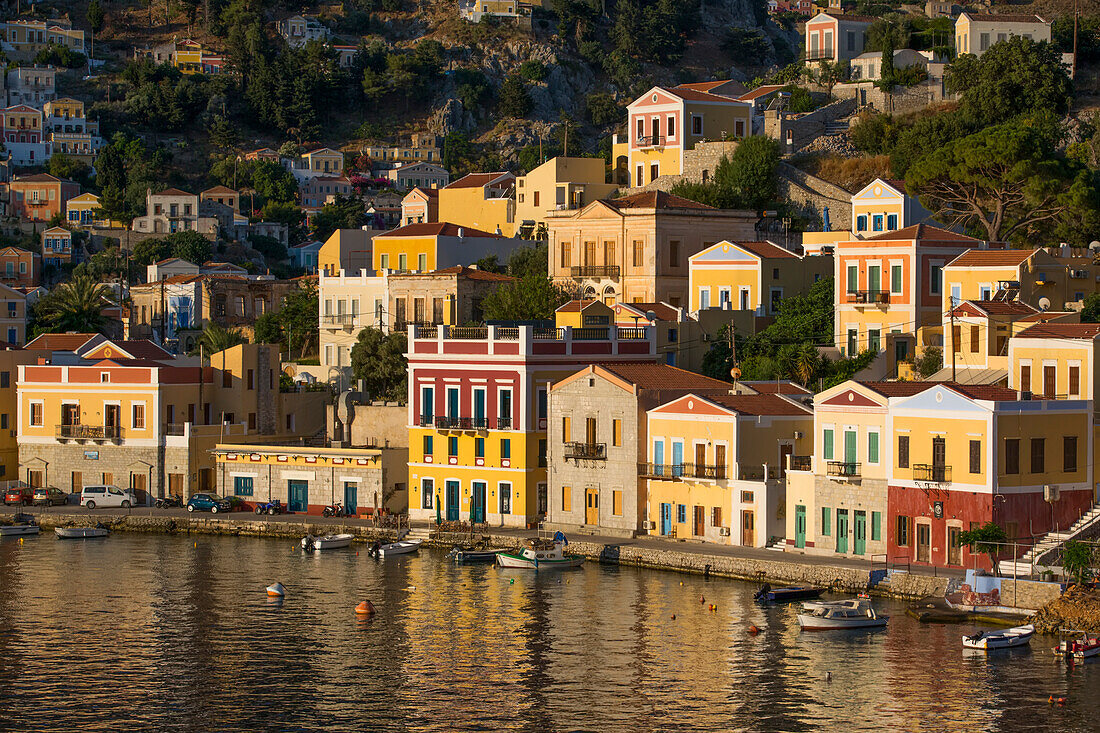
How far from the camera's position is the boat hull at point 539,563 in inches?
2141

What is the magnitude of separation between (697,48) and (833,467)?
137m

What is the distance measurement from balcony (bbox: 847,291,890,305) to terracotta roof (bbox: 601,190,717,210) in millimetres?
11902

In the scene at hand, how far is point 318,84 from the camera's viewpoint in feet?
568

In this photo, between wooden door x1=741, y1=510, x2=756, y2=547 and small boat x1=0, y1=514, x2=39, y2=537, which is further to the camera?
small boat x1=0, y1=514, x2=39, y2=537

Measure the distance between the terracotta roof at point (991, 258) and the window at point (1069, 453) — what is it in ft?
42.4

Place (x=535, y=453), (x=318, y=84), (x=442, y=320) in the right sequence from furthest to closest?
(x=318, y=84)
(x=442, y=320)
(x=535, y=453)

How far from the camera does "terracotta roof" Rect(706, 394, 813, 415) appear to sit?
5428 centimetres

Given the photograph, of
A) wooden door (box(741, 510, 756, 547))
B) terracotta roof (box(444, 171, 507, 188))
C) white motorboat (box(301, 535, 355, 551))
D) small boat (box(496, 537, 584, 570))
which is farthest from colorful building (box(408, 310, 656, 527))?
terracotta roof (box(444, 171, 507, 188))

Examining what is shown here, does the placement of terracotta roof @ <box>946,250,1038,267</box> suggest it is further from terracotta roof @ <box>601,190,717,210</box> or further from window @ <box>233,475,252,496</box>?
window @ <box>233,475,252,496</box>

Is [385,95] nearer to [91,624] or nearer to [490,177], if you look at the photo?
[490,177]

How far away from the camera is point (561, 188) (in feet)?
284

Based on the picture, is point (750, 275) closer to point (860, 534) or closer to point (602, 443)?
point (602, 443)

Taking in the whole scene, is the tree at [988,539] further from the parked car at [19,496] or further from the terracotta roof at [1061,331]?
the parked car at [19,496]

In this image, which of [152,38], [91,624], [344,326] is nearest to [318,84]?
[152,38]
